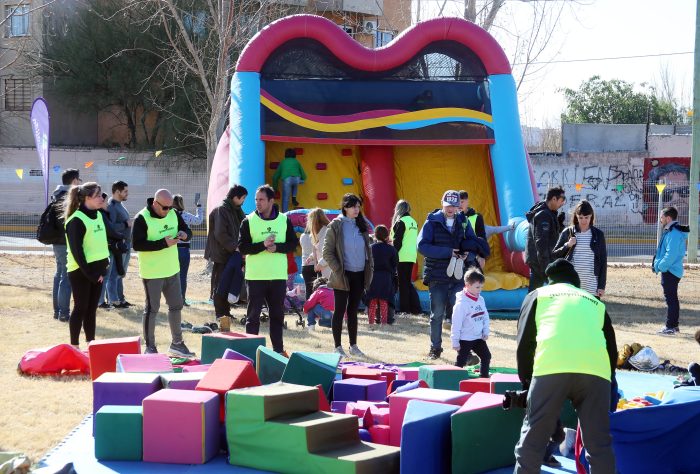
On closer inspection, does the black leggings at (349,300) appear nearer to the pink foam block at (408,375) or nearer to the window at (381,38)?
the pink foam block at (408,375)

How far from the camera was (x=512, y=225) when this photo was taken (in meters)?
13.5

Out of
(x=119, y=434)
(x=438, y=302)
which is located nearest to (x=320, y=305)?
(x=438, y=302)

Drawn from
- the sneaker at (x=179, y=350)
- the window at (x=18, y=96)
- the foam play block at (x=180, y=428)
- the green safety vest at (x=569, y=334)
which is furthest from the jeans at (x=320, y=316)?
the window at (x=18, y=96)

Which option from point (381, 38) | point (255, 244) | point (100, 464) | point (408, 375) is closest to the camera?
point (100, 464)

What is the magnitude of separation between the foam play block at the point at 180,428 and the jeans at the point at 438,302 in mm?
4119

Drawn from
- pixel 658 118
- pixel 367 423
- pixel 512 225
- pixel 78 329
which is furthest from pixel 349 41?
pixel 658 118

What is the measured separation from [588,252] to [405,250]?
127 inches

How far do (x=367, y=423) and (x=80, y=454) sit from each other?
1.82 m

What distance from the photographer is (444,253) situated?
10.1m

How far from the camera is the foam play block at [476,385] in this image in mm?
7102

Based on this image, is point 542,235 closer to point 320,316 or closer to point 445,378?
point 320,316

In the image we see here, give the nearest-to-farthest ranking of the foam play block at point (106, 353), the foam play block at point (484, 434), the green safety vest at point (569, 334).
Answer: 1. the green safety vest at point (569, 334)
2. the foam play block at point (484, 434)
3. the foam play block at point (106, 353)

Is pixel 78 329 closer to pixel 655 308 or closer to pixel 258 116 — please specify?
pixel 258 116

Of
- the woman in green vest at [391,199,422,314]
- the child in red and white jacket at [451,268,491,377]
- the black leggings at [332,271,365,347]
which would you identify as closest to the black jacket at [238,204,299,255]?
the black leggings at [332,271,365,347]
